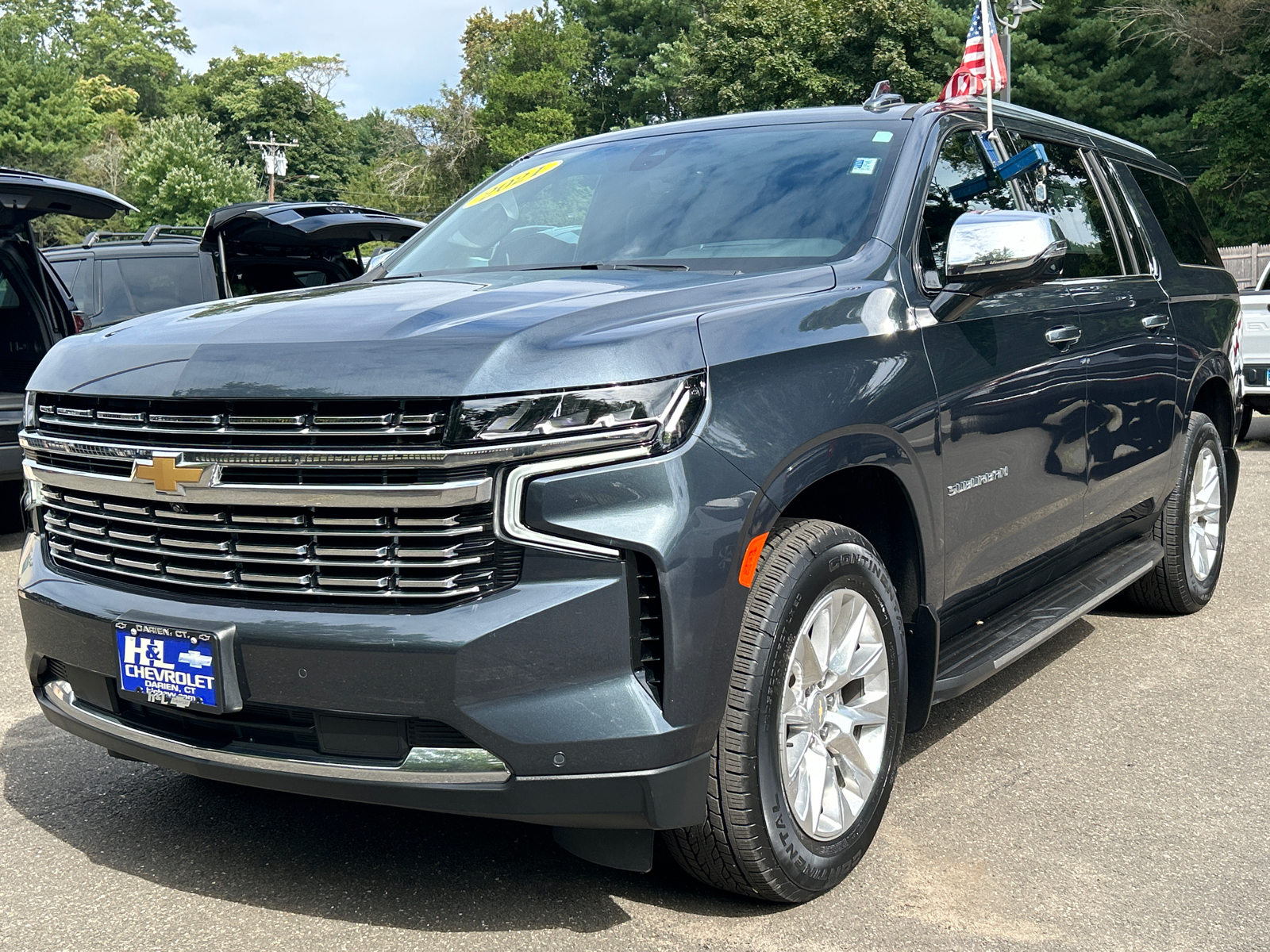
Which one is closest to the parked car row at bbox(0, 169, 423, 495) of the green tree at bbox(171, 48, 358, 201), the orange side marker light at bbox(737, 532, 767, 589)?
the orange side marker light at bbox(737, 532, 767, 589)

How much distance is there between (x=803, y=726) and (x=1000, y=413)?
4.14 feet

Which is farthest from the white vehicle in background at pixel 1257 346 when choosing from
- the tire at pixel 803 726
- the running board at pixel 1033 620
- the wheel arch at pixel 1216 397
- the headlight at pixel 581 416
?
the headlight at pixel 581 416

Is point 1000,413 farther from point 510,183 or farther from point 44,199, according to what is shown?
point 44,199

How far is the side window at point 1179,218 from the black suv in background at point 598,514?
6.28 feet

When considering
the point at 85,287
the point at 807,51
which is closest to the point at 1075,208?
the point at 85,287

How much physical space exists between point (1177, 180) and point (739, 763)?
4.60 metres

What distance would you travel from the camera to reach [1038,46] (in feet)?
130

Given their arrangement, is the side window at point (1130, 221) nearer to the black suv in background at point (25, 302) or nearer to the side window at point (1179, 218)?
the side window at point (1179, 218)

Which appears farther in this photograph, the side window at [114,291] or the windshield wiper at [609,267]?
the side window at [114,291]

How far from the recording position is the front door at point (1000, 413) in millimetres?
3541

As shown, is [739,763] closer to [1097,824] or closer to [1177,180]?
[1097,824]

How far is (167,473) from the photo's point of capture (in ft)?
9.00

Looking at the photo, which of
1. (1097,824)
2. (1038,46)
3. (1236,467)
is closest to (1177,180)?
(1236,467)

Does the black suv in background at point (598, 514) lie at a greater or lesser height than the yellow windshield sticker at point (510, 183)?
lesser
